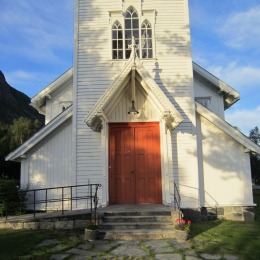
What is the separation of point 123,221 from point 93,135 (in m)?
3.97

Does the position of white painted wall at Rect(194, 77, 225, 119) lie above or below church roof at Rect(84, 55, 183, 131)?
above

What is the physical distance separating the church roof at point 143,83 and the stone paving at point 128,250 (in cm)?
433

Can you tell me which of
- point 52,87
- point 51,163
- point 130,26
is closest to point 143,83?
A: point 130,26

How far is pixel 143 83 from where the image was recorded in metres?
11.2

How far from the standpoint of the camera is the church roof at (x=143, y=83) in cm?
1073

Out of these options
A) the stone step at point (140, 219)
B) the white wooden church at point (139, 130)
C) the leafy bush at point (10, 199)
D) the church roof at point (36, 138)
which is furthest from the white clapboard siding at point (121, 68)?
the stone step at point (140, 219)

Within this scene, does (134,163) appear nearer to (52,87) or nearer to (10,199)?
(10,199)

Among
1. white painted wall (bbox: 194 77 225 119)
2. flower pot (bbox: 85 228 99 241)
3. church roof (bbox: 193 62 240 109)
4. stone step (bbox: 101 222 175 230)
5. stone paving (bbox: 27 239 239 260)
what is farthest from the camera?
white painted wall (bbox: 194 77 225 119)

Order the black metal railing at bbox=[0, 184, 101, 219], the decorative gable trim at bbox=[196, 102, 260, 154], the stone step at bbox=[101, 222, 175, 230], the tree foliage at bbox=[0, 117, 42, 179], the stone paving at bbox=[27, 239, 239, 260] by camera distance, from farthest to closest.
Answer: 1. the tree foliage at bbox=[0, 117, 42, 179]
2. the decorative gable trim at bbox=[196, 102, 260, 154]
3. the black metal railing at bbox=[0, 184, 101, 219]
4. the stone step at bbox=[101, 222, 175, 230]
5. the stone paving at bbox=[27, 239, 239, 260]

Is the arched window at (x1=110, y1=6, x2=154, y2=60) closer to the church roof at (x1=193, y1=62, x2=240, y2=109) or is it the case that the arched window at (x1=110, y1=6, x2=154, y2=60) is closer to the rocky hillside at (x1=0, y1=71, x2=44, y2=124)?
the church roof at (x1=193, y1=62, x2=240, y2=109)

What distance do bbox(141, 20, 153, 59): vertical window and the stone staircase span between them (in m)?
6.43

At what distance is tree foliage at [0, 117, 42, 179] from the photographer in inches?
1501

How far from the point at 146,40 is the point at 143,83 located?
2.60 m

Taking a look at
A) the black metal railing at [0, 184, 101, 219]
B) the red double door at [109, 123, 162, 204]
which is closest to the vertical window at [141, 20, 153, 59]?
the red double door at [109, 123, 162, 204]
